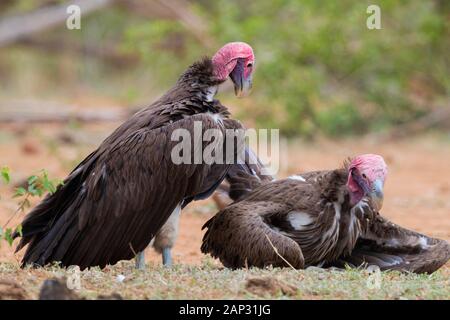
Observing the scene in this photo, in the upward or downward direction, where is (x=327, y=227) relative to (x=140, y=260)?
upward

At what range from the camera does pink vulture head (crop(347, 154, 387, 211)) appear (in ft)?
17.4

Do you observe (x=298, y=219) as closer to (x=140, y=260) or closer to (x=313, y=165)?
(x=140, y=260)

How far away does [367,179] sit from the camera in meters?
5.34

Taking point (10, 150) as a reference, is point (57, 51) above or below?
above

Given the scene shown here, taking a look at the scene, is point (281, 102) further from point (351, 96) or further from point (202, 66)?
point (202, 66)

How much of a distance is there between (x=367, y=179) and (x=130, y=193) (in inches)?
51.7

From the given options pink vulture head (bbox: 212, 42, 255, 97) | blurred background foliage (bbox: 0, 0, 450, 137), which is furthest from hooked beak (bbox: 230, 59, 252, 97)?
blurred background foliage (bbox: 0, 0, 450, 137)

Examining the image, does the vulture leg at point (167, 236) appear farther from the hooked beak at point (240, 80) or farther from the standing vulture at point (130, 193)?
the hooked beak at point (240, 80)

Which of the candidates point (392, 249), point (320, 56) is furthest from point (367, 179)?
point (320, 56)

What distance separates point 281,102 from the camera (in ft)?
41.2

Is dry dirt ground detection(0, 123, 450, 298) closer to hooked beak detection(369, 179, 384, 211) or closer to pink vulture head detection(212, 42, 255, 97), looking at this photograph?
hooked beak detection(369, 179, 384, 211)

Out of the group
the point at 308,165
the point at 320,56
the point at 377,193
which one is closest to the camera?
the point at 377,193
